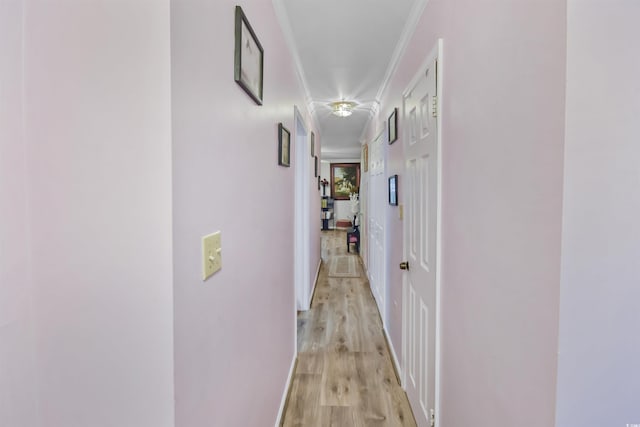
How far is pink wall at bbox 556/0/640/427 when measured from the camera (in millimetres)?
608

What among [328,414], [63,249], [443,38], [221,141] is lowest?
[328,414]

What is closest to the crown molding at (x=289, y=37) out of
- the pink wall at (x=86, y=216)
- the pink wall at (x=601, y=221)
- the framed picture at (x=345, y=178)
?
the pink wall at (x=86, y=216)

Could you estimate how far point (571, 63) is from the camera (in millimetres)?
609

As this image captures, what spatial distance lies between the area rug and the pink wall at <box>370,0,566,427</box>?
12.1ft

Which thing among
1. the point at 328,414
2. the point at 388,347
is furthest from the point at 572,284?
the point at 388,347

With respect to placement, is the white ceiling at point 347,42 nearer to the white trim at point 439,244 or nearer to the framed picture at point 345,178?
the white trim at point 439,244

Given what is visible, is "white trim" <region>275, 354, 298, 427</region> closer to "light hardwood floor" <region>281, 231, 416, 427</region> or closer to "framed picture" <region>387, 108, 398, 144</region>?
"light hardwood floor" <region>281, 231, 416, 427</region>

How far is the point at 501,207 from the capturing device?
0.87 meters

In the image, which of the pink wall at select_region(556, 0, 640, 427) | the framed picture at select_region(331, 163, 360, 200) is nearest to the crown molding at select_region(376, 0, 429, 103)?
the pink wall at select_region(556, 0, 640, 427)

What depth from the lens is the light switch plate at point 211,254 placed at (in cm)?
80

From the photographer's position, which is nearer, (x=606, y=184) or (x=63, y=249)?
(x=63, y=249)

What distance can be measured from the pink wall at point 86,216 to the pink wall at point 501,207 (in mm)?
826

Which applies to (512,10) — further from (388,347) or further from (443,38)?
(388,347)

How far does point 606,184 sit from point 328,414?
1.90 m
